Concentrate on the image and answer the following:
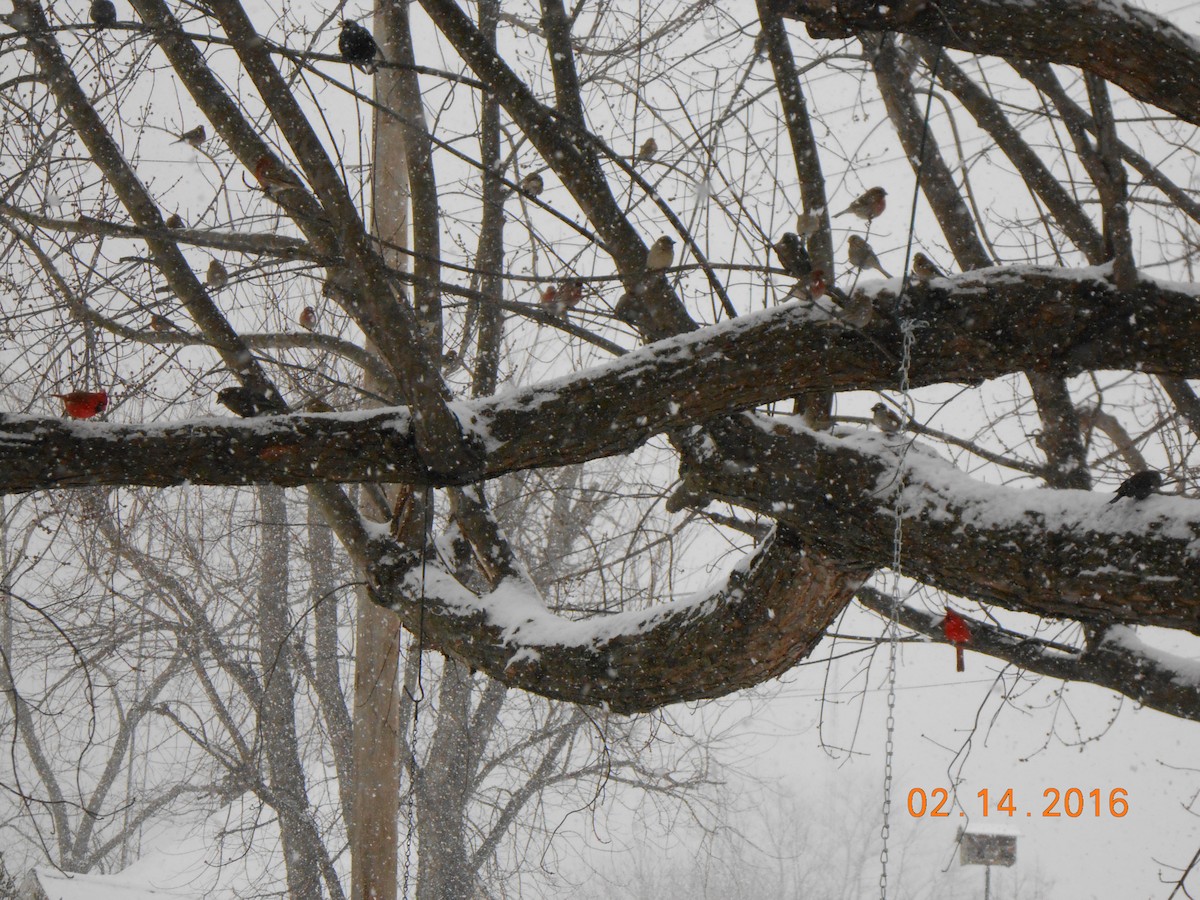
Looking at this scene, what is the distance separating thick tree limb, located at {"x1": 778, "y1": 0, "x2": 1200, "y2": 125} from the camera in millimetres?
1643

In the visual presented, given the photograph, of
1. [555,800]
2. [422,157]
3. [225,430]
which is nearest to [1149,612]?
[225,430]

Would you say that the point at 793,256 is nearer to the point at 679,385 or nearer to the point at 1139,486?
the point at 679,385

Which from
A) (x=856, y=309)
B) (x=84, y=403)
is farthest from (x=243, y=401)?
(x=856, y=309)

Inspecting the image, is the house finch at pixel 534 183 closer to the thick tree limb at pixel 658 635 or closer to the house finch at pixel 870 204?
the house finch at pixel 870 204

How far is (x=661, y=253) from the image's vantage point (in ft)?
8.28

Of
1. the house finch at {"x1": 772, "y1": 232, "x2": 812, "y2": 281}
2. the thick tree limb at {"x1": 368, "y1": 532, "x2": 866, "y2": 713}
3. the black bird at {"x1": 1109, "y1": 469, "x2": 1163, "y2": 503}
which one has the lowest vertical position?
the thick tree limb at {"x1": 368, "y1": 532, "x2": 866, "y2": 713}

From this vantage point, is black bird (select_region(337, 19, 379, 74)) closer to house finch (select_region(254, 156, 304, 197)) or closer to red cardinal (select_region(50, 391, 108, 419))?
house finch (select_region(254, 156, 304, 197))

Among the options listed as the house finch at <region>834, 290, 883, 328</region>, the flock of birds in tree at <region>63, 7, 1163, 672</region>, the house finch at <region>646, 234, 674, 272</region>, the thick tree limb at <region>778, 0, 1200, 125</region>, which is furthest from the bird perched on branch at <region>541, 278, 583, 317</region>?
the thick tree limb at <region>778, 0, 1200, 125</region>

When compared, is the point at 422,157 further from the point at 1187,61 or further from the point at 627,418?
the point at 1187,61

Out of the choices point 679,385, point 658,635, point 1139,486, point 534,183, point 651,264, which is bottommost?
point 658,635

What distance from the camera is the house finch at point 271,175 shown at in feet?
7.75

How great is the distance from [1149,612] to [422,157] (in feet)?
9.11

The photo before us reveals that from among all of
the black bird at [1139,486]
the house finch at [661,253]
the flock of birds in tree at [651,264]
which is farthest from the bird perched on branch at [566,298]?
the black bird at [1139,486]

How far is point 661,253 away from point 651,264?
77 millimetres
